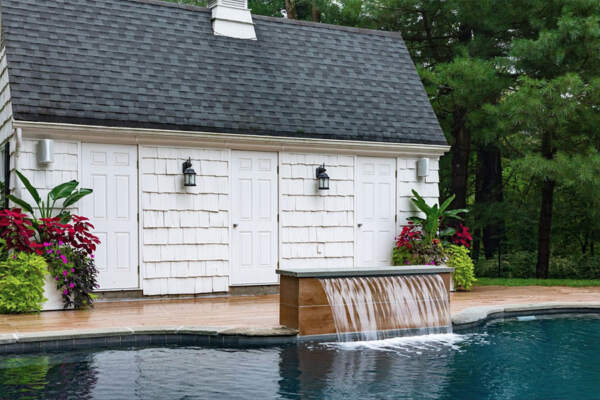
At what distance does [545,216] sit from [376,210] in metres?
4.76

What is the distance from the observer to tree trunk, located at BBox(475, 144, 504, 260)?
18794mm

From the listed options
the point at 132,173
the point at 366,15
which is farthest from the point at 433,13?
the point at 132,173

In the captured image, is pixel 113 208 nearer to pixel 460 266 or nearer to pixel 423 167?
pixel 423 167

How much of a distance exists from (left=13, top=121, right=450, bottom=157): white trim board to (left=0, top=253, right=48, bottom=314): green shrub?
5.88 ft

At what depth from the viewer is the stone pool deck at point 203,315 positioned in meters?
7.36

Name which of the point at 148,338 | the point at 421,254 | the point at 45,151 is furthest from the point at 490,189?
the point at 148,338

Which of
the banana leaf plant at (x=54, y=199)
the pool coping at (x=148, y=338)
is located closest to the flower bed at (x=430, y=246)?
the pool coping at (x=148, y=338)

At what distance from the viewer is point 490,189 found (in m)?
19.2

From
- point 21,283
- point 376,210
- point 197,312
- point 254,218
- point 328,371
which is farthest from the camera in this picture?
point 376,210

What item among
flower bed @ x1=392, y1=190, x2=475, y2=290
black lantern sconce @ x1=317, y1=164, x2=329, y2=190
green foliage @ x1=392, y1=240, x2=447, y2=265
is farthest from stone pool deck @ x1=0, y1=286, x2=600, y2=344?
black lantern sconce @ x1=317, y1=164, x2=329, y2=190

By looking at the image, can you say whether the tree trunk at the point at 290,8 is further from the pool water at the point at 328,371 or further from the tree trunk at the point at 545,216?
the pool water at the point at 328,371

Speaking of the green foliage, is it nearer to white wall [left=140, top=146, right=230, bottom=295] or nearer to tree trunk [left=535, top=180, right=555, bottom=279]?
white wall [left=140, top=146, right=230, bottom=295]

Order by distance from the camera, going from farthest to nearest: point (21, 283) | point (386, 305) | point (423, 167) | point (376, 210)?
point (423, 167) < point (376, 210) < point (21, 283) < point (386, 305)

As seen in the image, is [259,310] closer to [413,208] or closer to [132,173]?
[132,173]
